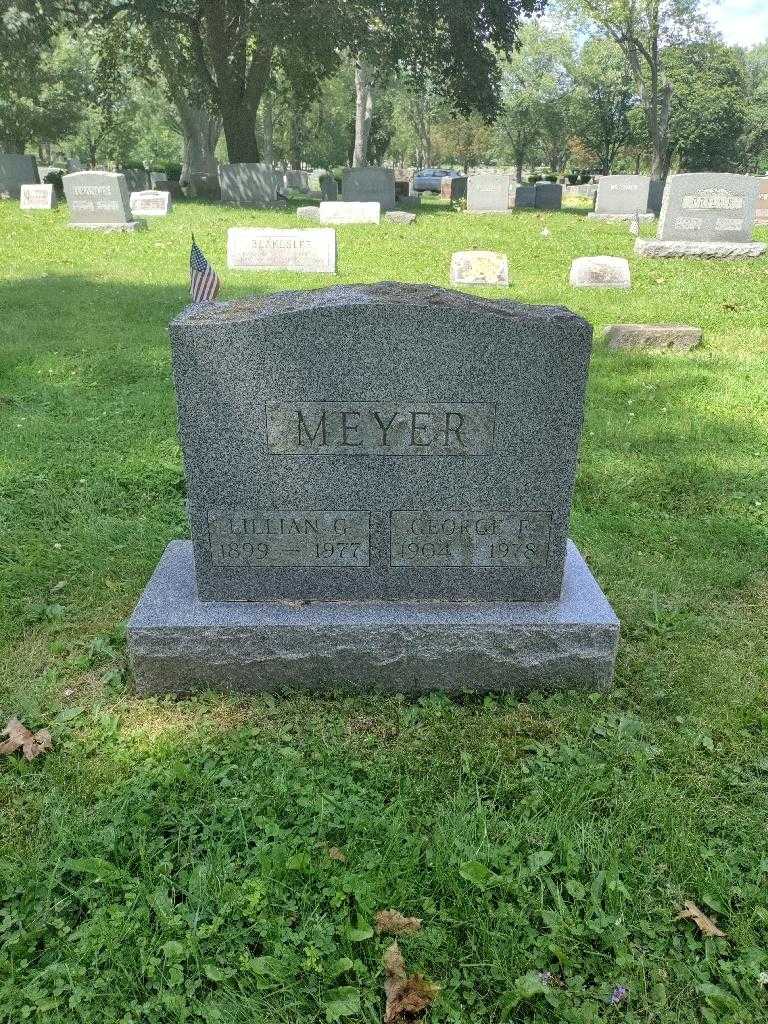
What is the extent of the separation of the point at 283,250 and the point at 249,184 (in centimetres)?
1231

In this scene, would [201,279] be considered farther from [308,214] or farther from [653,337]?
[308,214]

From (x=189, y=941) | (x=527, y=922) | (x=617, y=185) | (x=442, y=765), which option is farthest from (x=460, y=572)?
(x=617, y=185)

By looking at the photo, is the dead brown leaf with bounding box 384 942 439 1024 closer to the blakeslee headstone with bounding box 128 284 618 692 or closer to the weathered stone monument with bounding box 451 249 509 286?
the blakeslee headstone with bounding box 128 284 618 692

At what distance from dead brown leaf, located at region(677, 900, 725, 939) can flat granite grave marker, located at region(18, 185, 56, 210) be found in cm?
2157

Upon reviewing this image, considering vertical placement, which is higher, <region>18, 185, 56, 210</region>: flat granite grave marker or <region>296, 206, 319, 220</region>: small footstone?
<region>18, 185, 56, 210</region>: flat granite grave marker

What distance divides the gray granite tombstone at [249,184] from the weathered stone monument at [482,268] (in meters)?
13.4

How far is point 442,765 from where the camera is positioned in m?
2.73

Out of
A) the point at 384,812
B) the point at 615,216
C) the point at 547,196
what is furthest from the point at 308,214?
the point at 384,812

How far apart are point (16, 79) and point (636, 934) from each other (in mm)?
30925

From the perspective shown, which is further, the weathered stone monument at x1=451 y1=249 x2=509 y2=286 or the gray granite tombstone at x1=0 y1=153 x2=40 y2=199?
the gray granite tombstone at x1=0 y1=153 x2=40 y2=199

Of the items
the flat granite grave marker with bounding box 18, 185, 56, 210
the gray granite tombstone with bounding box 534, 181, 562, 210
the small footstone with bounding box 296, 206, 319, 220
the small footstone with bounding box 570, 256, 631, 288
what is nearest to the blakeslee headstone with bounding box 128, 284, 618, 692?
the small footstone with bounding box 570, 256, 631, 288

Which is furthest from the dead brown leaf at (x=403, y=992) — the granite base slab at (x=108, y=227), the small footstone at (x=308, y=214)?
the small footstone at (x=308, y=214)

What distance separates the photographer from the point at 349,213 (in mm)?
18766

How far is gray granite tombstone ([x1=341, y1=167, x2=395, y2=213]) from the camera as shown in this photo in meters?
22.4
